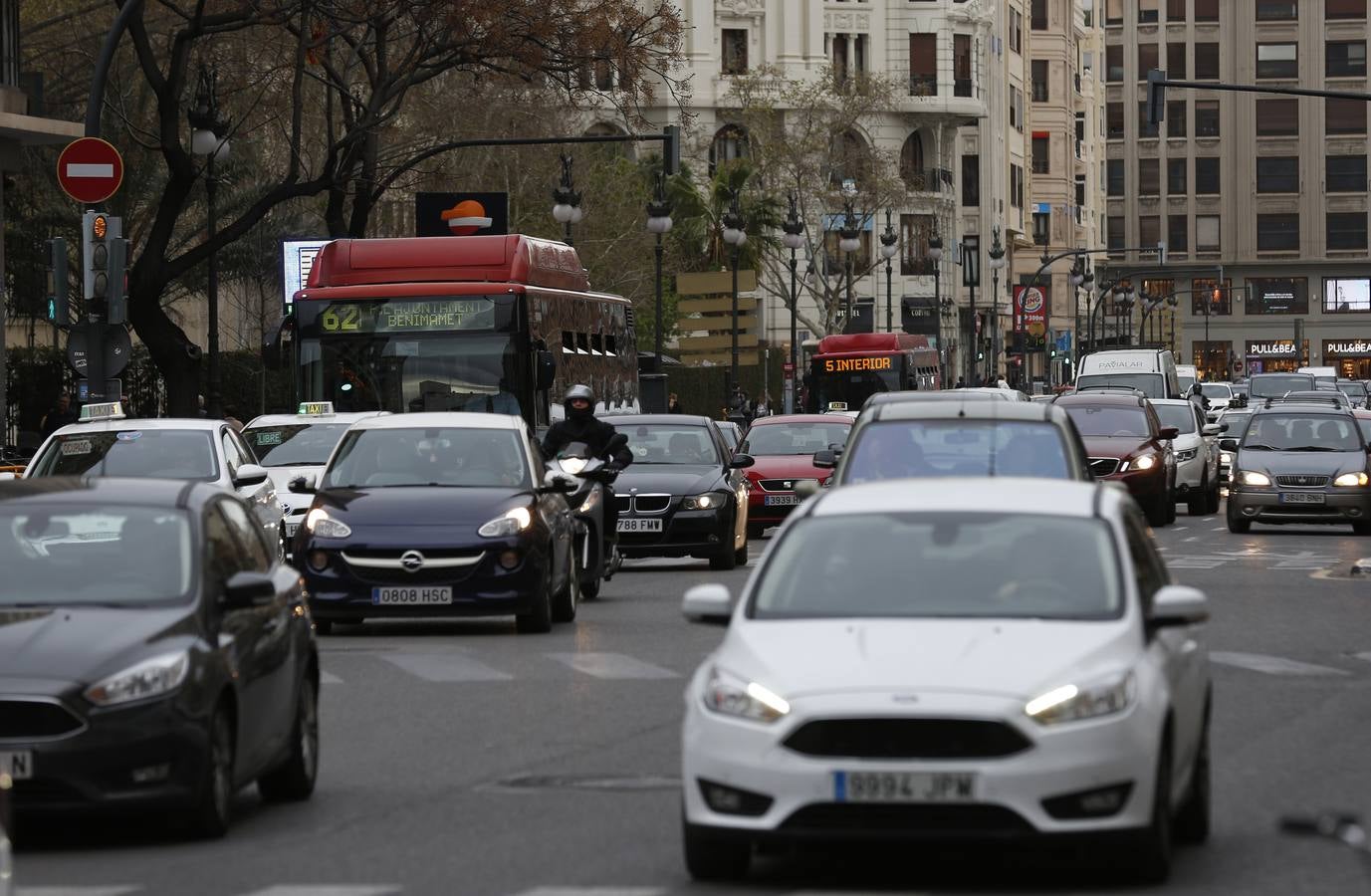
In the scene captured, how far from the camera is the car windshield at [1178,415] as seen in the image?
139 feet

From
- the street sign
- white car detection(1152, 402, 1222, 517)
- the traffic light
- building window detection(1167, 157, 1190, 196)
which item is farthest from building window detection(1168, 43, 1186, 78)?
the street sign

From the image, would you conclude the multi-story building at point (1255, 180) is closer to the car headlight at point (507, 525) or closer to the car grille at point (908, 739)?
the car headlight at point (507, 525)

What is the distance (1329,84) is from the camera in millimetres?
148875

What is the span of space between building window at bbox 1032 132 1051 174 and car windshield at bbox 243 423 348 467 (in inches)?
4129

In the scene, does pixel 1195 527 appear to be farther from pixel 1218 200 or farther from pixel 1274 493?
pixel 1218 200

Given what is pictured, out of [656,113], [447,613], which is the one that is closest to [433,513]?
[447,613]

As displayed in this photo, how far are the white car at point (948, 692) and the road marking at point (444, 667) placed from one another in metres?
6.98

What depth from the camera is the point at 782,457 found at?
34188 mm

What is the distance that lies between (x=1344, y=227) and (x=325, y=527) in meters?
137

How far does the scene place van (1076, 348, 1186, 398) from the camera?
5425cm

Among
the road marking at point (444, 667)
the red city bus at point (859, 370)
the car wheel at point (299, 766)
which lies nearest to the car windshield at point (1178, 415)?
the red city bus at point (859, 370)

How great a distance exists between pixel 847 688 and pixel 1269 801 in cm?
307

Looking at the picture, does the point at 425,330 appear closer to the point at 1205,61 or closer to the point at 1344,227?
the point at 1205,61

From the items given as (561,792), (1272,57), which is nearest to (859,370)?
(561,792)
